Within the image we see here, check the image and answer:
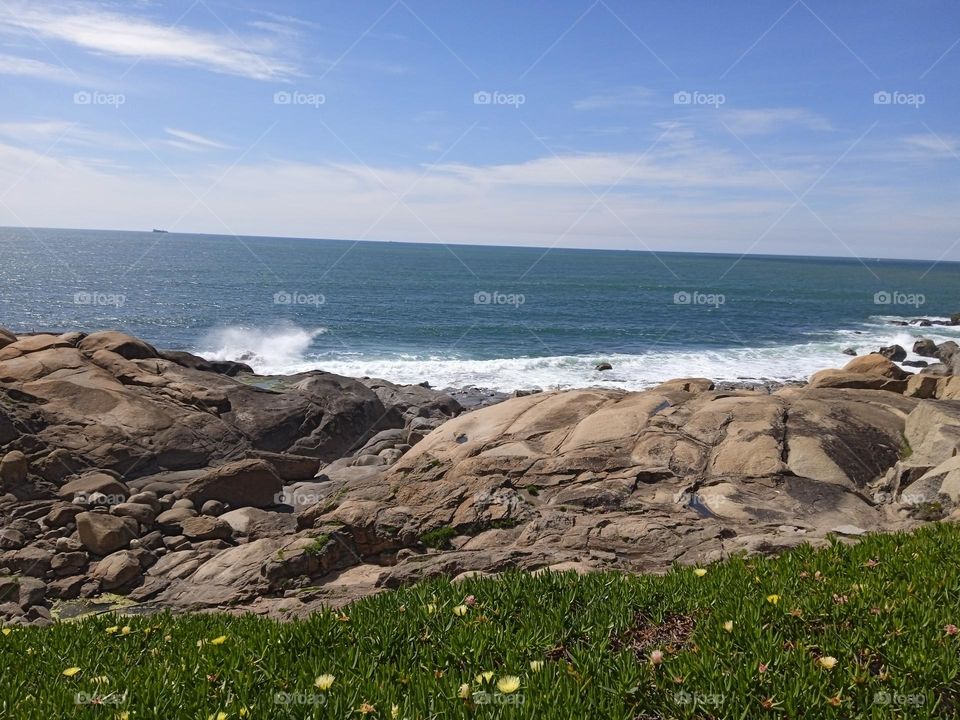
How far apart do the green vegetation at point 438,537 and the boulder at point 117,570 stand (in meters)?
6.29

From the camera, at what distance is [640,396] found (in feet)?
48.4

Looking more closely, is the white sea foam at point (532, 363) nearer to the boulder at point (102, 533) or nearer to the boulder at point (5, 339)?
the boulder at point (5, 339)

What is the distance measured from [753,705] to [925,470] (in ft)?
28.3

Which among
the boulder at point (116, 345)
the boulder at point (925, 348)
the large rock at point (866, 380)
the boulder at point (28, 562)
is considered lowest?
the boulder at point (28, 562)

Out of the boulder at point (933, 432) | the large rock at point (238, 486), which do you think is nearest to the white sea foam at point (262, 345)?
the large rock at point (238, 486)

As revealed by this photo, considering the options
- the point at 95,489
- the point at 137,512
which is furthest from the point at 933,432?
the point at 95,489

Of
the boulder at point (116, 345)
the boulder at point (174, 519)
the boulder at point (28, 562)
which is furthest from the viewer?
the boulder at point (116, 345)

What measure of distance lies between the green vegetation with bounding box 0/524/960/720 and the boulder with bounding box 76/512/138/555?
825 centimetres

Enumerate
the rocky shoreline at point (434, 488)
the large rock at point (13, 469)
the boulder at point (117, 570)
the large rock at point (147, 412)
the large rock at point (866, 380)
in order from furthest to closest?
the large rock at point (866, 380)
the large rock at point (147, 412)
the large rock at point (13, 469)
the boulder at point (117, 570)
the rocky shoreline at point (434, 488)

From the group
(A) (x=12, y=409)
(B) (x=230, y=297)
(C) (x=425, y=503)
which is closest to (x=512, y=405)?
(C) (x=425, y=503)

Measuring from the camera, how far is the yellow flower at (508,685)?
4.36 m

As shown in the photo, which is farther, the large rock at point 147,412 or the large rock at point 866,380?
the large rock at point 866,380

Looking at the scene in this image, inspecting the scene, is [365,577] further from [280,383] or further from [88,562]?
[280,383]

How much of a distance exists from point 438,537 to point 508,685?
19.6ft
